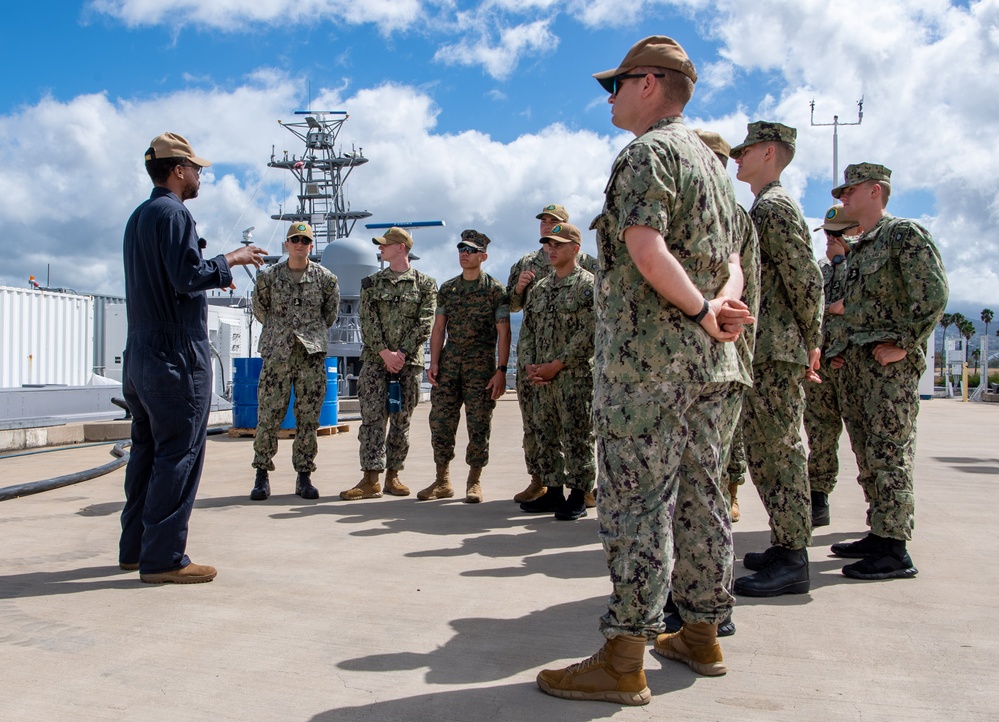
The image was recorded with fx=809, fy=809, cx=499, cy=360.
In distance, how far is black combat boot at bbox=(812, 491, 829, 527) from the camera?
4805mm

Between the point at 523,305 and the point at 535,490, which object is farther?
the point at 523,305

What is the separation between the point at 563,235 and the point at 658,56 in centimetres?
275

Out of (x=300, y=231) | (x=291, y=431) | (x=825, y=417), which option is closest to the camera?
(x=825, y=417)

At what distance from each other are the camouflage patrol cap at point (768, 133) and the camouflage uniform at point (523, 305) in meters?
1.65

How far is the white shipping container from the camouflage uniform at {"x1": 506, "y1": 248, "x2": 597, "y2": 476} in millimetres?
14598

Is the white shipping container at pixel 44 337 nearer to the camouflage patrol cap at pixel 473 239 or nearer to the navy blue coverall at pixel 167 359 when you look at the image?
the camouflage patrol cap at pixel 473 239

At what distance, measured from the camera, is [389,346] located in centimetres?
601

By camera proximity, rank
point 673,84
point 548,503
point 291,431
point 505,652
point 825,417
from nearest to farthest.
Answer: point 673,84, point 505,652, point 825,417, point 548,503, point 291,431

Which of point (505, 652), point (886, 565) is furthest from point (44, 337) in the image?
point (886, 565)

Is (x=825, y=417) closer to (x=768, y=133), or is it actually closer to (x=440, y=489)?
(x=768, y=133)

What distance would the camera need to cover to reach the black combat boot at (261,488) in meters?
5.72

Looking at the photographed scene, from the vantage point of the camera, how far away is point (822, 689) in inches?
93.7

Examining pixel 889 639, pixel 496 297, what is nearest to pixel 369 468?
pixel 496 297

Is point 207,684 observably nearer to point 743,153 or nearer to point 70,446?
point 743,153
